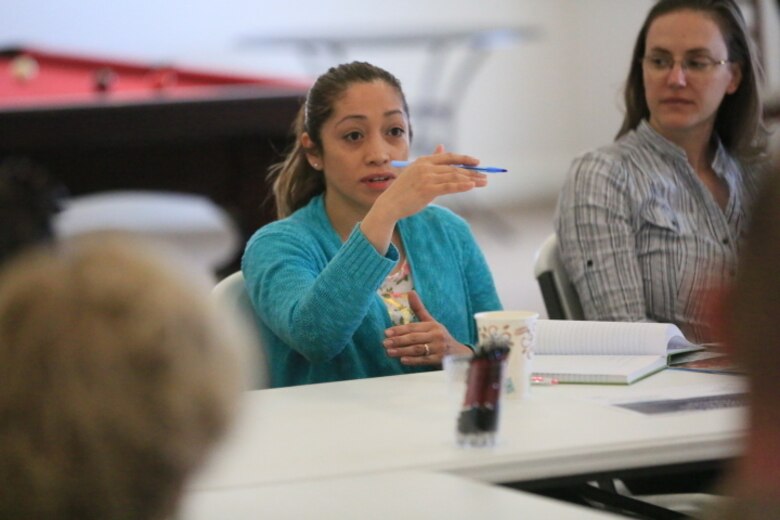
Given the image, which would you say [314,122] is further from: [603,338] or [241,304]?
[603,338]

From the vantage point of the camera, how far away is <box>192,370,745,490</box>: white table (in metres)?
1.29

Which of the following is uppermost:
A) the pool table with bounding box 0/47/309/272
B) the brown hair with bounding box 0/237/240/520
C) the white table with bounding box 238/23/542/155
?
the white table with bounding box 238/23/542/155

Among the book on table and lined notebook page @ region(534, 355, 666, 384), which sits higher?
the book on table

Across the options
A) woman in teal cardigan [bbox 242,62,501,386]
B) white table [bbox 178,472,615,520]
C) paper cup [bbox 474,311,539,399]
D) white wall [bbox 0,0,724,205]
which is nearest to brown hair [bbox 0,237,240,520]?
white table [bbox 178,472,615,520]

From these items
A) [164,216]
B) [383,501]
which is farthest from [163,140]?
[164,216]

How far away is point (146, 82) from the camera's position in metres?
5.17

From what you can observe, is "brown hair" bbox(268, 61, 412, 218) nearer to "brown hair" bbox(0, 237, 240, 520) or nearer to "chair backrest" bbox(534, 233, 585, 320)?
"chair backrest" bbox(534, 233, 585, 320)

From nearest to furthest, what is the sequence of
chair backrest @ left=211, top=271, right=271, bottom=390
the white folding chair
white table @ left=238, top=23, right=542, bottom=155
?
chair backrest @ left=211, top=271, right=271, bottom=390 < the white folding chair < white table @ left=238, top=23, right=542, bottom=155

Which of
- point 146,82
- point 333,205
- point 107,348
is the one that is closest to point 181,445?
point 107,348

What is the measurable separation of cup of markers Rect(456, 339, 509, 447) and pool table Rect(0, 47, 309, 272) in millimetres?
2729

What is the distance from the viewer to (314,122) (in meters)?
2.22

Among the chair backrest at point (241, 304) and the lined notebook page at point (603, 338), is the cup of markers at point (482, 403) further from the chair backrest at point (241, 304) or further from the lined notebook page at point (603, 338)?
the chair backrest at point (241, 304)

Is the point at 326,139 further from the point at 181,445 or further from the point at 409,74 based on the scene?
the point at 409,74

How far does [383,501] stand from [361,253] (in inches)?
30.2
